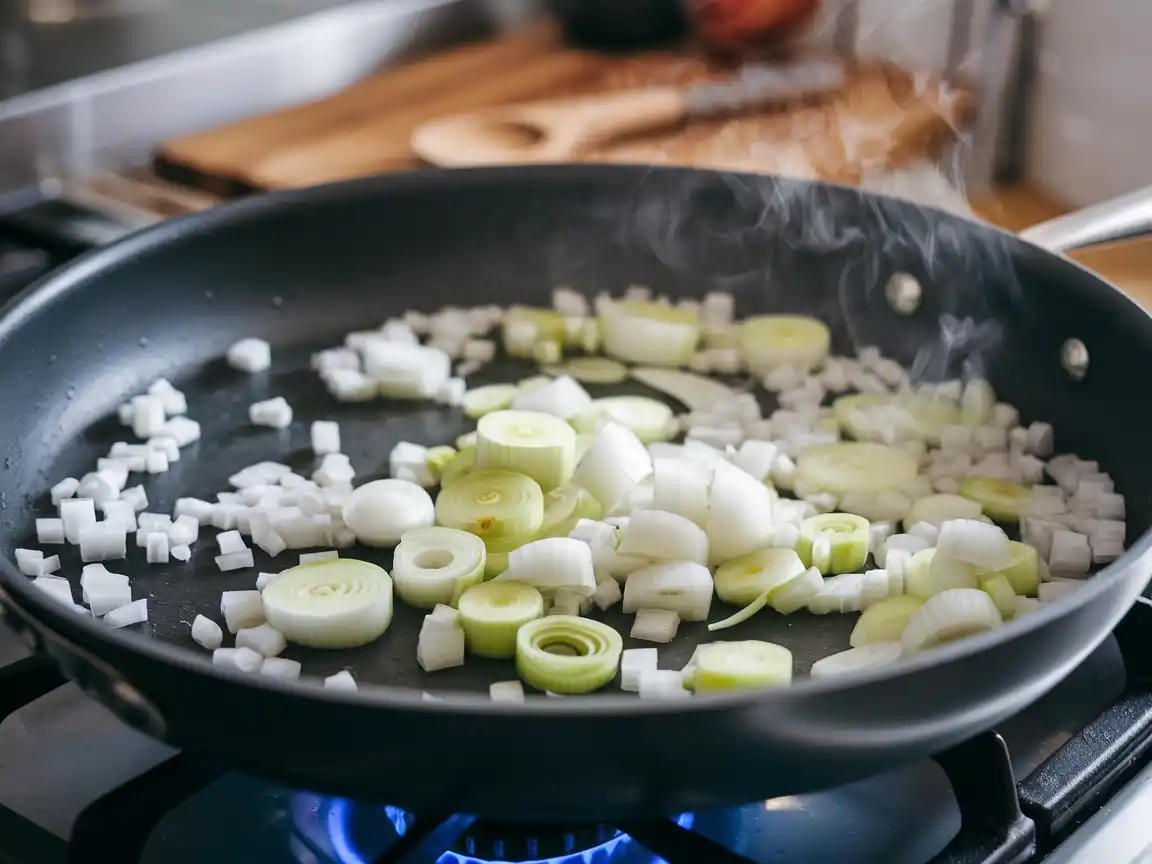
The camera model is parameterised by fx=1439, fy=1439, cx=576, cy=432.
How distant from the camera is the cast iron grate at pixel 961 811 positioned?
0.81 metres

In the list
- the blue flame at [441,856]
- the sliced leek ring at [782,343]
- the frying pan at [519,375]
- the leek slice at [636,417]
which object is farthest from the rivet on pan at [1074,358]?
the blue flame at [441,856]

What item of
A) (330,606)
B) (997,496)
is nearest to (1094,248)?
(997,496)

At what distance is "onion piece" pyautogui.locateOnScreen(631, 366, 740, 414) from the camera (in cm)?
128

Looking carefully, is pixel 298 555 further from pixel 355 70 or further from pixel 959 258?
pixel 355 70

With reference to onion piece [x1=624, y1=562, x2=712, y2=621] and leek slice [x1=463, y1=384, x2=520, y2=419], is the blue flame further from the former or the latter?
leek slice [x1=463, y1=384, x2=520, y2=419]

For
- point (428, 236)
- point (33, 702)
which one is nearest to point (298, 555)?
point (33, 702)

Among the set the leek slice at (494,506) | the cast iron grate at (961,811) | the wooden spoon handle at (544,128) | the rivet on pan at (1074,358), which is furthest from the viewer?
the wooden spoon handle at (544,128)

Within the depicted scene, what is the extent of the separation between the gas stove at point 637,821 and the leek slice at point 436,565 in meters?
0.15

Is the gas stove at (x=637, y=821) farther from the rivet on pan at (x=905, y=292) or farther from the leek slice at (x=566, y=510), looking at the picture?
the rivet on pan at (x=905, y=292)

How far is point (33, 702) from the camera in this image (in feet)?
3.29

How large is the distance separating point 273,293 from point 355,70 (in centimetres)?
65

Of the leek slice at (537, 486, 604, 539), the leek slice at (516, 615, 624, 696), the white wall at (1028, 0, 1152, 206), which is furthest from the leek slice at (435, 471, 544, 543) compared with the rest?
the white wall at (1028, 0, 1152, 206)

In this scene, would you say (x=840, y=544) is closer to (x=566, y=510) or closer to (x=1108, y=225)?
(x=566, y=510)

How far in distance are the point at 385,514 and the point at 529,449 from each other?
122 millimetres
